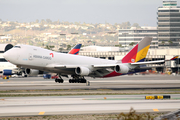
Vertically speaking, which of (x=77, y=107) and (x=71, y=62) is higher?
(x=71, y=62)

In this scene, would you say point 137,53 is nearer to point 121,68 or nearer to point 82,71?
point 121,68

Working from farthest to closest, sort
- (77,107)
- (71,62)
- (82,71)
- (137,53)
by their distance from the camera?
(137,53), (71,62), (82,71), (77,107)

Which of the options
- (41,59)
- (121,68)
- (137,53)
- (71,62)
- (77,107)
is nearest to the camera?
(77,107)

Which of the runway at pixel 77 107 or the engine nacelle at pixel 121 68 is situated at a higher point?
the engine nacelle at pixel 121 68


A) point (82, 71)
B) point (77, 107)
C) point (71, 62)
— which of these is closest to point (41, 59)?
point (71, 62)

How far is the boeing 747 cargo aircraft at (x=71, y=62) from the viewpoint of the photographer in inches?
1870

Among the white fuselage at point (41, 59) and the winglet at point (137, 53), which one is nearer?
the white fuselage at point (41, 59)

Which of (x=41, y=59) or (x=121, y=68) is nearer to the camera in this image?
(x=41, y=59)

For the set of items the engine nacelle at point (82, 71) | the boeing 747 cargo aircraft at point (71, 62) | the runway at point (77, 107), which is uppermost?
the boeing 747 cargo aircraft at point (71, 62)

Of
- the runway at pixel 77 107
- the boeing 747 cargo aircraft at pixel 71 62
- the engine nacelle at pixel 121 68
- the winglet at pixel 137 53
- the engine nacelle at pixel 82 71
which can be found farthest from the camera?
the winglet at pixel 137 53

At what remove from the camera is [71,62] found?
5197 cm

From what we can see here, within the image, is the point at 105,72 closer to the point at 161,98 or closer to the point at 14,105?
the point at 161,98

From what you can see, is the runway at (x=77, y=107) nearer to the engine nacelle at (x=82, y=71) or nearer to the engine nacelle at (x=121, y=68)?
the engine nacelle at (x=82, y=71)

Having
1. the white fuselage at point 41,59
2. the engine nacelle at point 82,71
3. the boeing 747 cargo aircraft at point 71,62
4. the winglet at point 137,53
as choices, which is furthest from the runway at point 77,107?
the winglet at point 137,53
